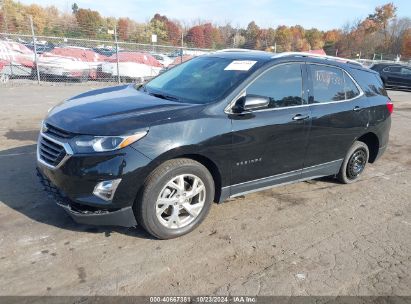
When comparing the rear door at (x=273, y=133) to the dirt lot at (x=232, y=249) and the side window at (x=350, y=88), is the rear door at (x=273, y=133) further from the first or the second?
the side window at (x=350, y=88)

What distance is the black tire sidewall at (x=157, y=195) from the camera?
11.2 feet

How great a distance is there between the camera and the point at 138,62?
1759 cm

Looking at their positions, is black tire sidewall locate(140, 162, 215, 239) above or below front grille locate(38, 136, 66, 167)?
below

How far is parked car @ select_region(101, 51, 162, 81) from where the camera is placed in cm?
1700

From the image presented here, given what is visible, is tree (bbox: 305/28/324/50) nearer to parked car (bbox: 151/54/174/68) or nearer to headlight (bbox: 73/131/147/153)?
parked car (bbox: 151/54/174/68)

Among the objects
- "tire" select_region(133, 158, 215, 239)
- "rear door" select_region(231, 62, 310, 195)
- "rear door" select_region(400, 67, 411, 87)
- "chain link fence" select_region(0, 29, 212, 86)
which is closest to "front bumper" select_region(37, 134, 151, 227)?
"tire" select_region(133, 158, 215, 239)

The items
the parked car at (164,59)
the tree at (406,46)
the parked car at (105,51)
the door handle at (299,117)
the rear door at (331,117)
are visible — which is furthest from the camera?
the tree at (406,46)

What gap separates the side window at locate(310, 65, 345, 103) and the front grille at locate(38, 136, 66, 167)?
2.89 meters

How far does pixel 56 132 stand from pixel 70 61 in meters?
14.4

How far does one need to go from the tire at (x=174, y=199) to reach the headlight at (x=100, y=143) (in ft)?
1.30

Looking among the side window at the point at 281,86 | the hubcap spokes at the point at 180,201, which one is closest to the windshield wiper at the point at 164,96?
the side window at the point at 281,86

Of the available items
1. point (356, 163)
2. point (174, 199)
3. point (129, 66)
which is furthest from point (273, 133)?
point (129, 66)

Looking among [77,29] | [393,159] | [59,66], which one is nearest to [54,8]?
[77,29]

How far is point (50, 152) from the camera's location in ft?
11.4
